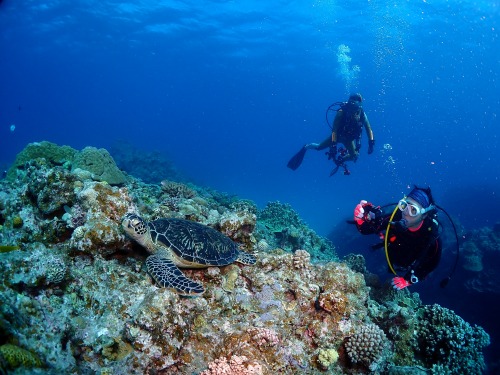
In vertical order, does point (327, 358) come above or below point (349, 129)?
above

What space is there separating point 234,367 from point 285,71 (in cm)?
6049

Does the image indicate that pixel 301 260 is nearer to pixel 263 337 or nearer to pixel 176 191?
pixel 263 337

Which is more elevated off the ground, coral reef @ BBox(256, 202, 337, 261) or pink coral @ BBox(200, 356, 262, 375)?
pink coral @ BBox(200, 356, 262, 375)

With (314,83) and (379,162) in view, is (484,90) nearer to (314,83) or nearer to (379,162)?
(314,83)

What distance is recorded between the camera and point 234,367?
9.29 ft

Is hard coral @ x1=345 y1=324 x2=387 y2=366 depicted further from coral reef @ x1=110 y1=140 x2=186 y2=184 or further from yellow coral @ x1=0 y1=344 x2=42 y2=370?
coral reef @ x1=110 y1=140 x2=186 y2=184

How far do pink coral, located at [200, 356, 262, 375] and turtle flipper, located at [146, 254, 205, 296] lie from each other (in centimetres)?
82

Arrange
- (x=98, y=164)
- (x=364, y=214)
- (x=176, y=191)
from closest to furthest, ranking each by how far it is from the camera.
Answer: (x=364, y=214) < (x=98, y=164) < (x=176, y=191)

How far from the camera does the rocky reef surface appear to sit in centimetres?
279

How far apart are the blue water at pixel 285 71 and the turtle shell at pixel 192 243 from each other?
25010 millimetres

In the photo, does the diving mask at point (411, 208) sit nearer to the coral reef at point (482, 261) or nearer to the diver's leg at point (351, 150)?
the diver's leg at point (351, 150)

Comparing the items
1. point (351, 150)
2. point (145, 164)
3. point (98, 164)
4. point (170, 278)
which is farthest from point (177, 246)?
point (145, 164)

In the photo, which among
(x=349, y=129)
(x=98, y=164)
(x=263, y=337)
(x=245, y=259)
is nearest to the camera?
(x=263, y=337)

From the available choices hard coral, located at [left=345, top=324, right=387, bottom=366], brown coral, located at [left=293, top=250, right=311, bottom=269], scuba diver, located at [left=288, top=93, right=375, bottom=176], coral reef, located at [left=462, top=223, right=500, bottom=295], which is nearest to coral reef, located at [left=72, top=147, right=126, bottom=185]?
brown coral, located at [left=293, top=250, right=311, bottom=269]
